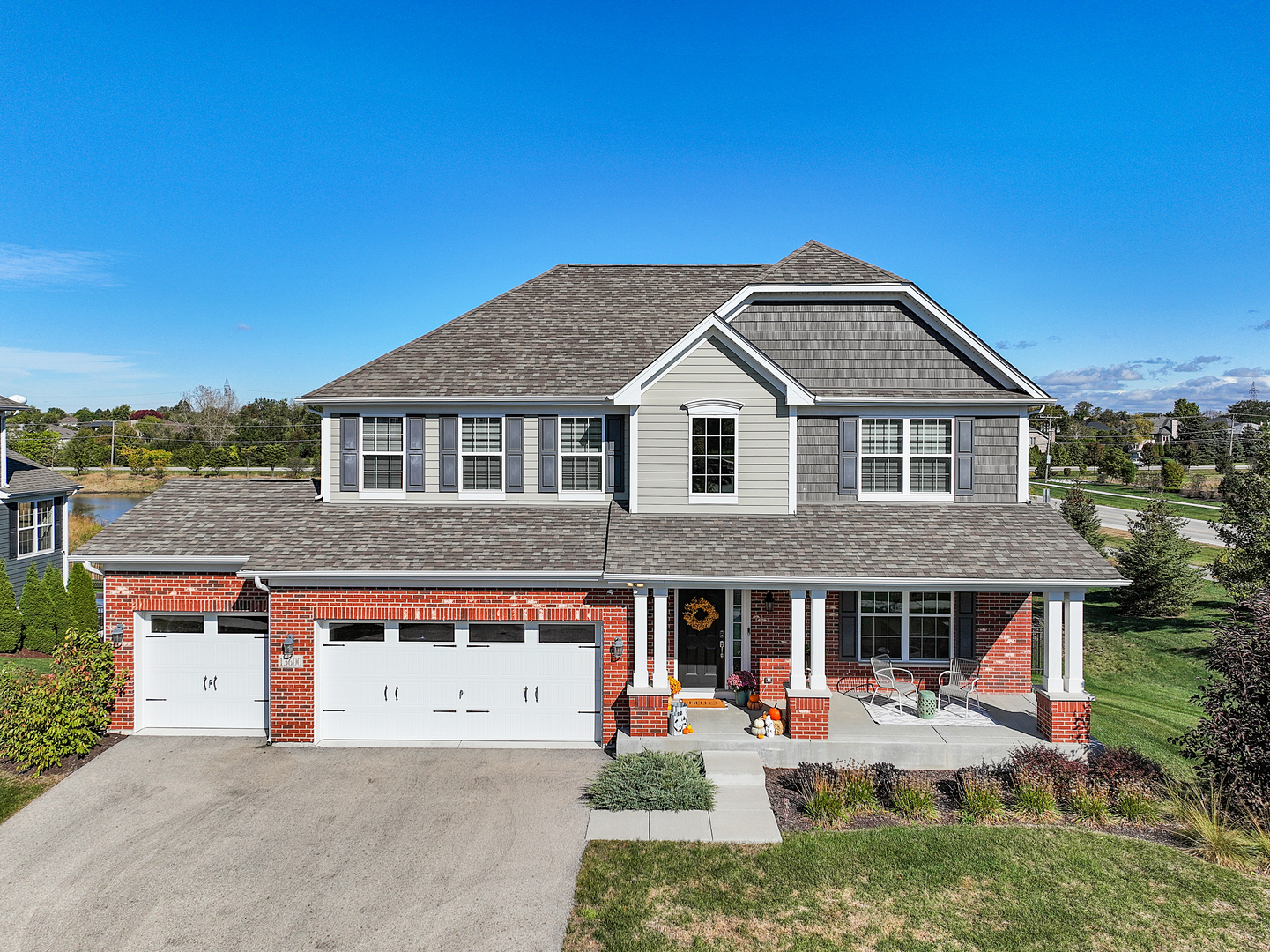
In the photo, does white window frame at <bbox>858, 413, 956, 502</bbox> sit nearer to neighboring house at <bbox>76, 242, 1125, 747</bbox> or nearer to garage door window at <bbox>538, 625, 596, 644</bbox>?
neighboring house at <bbox>76, 242, 1125, 747</bbox>

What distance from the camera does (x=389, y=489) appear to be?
14.6 meters

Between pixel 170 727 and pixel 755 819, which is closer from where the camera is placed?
pixel 755 819

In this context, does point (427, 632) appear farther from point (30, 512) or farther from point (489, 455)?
point (30, 512)

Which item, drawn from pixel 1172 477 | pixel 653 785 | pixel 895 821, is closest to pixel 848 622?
pixel 895 821

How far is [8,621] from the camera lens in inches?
739

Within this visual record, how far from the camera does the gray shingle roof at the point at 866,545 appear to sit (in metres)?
11.7

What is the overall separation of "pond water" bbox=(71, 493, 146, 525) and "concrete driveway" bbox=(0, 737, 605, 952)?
38380 mm

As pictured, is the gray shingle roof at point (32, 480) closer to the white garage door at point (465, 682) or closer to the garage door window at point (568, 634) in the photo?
the white garage door at point (465, 682)

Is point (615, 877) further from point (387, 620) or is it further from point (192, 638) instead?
point (192, 638)

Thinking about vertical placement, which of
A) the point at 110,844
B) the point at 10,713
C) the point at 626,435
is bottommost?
the point at 110,844

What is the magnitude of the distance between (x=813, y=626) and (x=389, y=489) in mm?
9490

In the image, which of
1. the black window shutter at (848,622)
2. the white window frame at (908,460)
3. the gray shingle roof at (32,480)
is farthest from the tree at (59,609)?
the white window frame at (908,460)

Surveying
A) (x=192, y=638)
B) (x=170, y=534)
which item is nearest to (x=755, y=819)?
(x=192, y=638)

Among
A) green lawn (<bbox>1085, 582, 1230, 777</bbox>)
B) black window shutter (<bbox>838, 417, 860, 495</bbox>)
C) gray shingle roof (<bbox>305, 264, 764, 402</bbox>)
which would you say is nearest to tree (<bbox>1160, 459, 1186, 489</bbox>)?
green lawn (<bbox>1085, 582, 1230, 777</bbox>)
